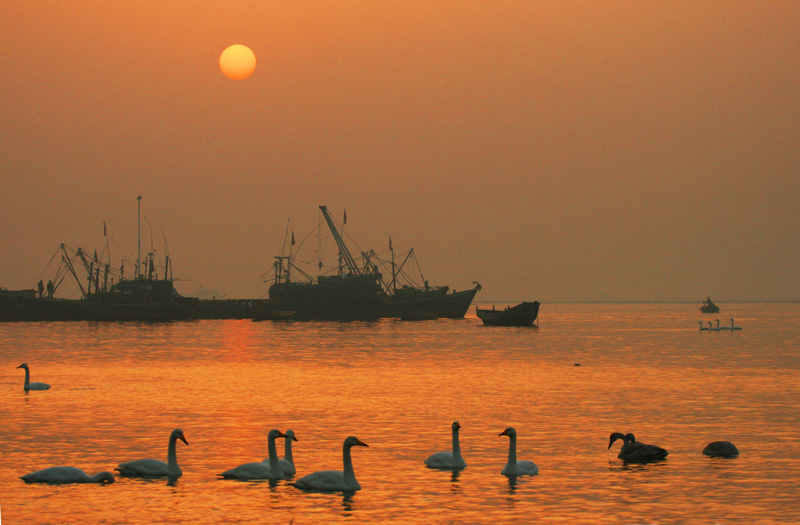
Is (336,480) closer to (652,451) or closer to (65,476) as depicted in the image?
(65,476)

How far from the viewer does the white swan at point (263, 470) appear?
87.9 feet

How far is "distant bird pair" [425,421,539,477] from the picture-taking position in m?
27.8

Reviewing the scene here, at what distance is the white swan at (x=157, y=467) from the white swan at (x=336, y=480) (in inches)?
152

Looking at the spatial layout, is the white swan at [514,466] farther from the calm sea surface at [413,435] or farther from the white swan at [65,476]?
the white swan at [65,476]

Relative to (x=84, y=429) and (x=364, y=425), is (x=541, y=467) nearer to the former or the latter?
(x=364, y=425)

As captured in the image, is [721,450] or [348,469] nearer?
[348,469]

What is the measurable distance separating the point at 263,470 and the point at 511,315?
167017 mm

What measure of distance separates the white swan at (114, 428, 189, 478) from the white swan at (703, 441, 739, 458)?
16.6 metres

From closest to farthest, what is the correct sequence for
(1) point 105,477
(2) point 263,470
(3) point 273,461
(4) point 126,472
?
(1) point 105,477, (3) point 273,461, (2) point 263,470, (4) point 126,472

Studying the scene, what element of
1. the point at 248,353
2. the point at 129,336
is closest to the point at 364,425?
the point at 248,353

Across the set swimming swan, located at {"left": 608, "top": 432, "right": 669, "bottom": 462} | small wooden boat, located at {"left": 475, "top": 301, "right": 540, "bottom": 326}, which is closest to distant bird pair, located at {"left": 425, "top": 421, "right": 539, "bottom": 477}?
swimming swan, located at {"left": 608, "top": 432, "right": 669, "bottom": 462}

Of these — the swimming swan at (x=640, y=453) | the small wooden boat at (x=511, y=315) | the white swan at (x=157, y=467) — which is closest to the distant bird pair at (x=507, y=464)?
the swimming swan at (x=640, y=453)

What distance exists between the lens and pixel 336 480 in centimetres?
2564

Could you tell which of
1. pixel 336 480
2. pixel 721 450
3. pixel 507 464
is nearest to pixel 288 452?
pixel 336 480
